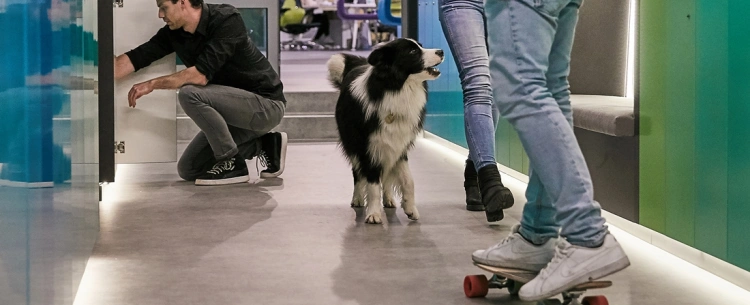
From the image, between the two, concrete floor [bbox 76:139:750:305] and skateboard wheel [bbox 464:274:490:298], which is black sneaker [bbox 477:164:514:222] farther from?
skateboard wheel [bbox 464:274:490:298]

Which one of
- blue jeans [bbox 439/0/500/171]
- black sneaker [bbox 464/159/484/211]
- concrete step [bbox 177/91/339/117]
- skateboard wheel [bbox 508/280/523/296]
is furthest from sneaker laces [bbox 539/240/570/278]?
concrete step [bbox 177/91/339/117]

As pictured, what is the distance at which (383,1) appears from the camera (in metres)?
9.54

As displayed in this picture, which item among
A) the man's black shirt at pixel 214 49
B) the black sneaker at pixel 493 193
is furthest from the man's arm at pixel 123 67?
the black sneaker at pixel 493 193

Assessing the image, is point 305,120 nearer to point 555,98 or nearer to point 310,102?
point 310,102

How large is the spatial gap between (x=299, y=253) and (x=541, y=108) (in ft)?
3.93

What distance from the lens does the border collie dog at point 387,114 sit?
3604 millimetres

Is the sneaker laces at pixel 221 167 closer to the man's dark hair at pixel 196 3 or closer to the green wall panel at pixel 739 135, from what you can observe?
the man's dark hair at pixel 196 3

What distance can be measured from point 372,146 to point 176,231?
804 mm

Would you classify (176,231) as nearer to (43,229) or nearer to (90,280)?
(90,280)

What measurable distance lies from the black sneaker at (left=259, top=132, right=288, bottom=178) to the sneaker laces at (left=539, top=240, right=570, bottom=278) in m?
3.00

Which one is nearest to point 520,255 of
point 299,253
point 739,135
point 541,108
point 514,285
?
point 514,285

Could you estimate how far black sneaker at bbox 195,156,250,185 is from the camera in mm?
4715

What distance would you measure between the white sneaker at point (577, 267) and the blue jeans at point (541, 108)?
0.02 m

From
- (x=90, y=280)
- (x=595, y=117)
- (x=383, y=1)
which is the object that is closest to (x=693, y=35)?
(x=595, y=117)
